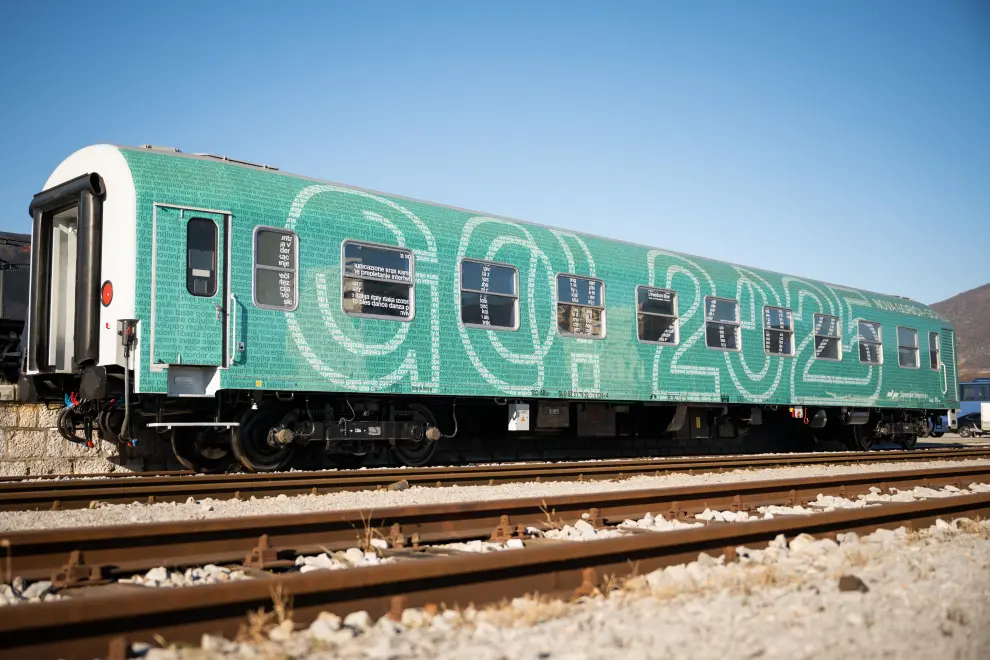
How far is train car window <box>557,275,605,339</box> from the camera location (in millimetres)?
12875

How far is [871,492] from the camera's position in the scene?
363 inches

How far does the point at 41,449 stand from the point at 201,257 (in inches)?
151

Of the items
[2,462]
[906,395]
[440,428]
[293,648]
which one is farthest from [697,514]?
[906,395]

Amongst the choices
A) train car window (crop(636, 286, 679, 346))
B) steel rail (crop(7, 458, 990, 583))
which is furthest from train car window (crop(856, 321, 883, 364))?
steel rail (crop(7, 458, 990, 583))

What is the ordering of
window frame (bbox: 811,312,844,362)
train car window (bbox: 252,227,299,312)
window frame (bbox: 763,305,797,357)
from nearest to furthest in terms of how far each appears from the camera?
train car window (bbox: 252,227,299,312)
window frame (bbox: 763,305,797,357)
window frame (bbox: 811,312,844,362)

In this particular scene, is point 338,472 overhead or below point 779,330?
below

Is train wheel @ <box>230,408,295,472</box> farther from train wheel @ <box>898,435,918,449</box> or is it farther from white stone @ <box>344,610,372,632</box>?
train wheel @ <box>898,435,918,449</box>

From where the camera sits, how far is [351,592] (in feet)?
11.9

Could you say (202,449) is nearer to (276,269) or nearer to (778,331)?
(276,269)

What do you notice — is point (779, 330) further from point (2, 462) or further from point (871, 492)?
point (2, 462)

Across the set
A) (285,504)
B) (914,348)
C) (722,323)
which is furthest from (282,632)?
(914,348)

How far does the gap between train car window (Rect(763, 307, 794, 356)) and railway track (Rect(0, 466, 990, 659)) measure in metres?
8.98

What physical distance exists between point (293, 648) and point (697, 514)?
15.5 ft

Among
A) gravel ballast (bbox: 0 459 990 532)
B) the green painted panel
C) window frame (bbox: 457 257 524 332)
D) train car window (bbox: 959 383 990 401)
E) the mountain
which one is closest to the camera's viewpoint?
gravel ballast (bbox: 0 459 990 532)
